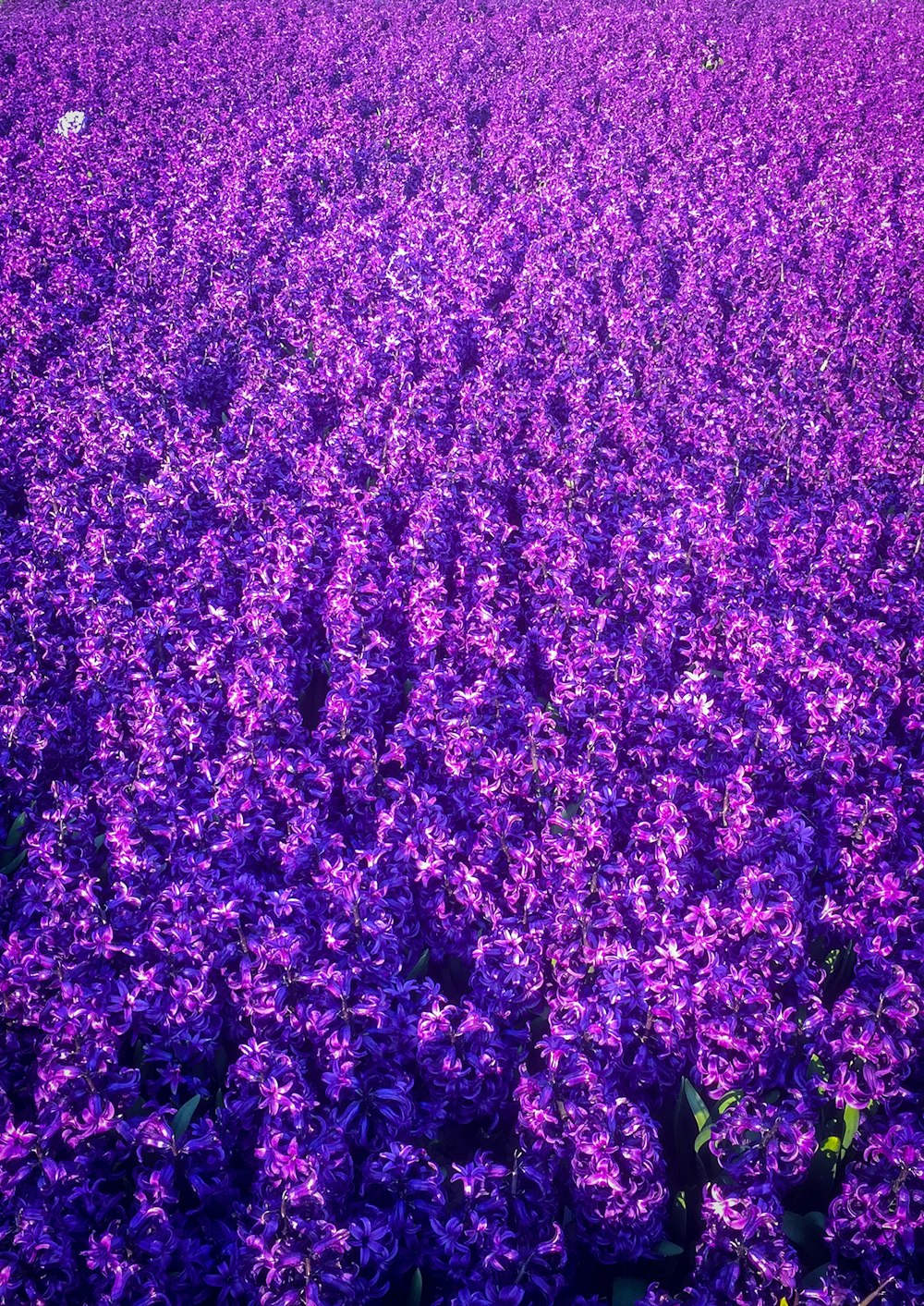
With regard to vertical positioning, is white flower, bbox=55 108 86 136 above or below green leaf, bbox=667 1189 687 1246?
above

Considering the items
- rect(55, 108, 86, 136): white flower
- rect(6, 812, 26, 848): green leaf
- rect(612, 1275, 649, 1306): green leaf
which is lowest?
rect(612, 1275, 649, 1306): green leaf

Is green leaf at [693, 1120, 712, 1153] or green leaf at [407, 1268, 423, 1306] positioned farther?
green leaf at [693, 1120, 712, 1153]

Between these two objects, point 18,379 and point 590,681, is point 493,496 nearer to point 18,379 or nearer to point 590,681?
point 590,681

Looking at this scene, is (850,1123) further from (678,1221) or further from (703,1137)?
(678,1221)

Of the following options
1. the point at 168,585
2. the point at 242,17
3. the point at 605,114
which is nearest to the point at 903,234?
the point at 605,114

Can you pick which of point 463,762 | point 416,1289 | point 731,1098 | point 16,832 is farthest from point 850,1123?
point 16,832

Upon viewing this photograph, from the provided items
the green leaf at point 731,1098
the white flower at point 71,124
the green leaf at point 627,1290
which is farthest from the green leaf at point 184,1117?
the white flower at point 71,124

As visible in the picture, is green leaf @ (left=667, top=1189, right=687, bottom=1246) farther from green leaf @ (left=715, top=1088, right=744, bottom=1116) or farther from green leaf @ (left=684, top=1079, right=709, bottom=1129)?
green leaf @ (left=715, top=1088, right=744, bottom=1116)

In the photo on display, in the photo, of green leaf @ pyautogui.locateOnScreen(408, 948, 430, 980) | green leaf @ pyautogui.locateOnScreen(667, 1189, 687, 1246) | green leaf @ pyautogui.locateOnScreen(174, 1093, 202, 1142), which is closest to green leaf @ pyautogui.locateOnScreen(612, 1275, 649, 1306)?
green leaf @ pyautogui.locateOnScreen(667, 1189, 687, 1246)
